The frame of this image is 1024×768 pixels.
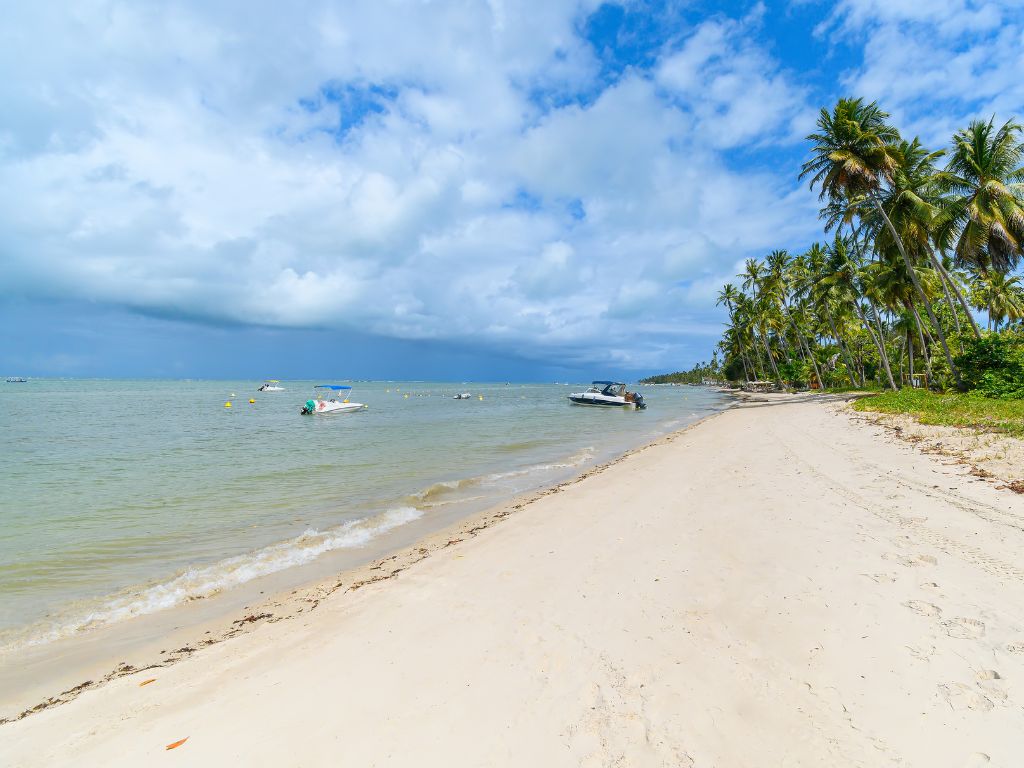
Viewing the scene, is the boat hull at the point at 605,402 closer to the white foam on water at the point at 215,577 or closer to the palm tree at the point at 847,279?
the palm tree at the point at 847,279

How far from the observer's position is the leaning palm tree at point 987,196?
20.3 m

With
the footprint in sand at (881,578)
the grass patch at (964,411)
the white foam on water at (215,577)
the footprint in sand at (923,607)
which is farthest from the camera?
the grass patch at (964,411)

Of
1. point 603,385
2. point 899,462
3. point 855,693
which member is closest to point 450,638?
point 855,693

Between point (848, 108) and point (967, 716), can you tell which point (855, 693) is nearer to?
point (967, 716)

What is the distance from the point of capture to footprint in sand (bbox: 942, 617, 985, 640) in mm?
3595

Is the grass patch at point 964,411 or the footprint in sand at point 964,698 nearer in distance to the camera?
the footprint in sand at point 964,698

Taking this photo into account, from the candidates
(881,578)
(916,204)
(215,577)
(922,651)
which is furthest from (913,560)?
(916,204)

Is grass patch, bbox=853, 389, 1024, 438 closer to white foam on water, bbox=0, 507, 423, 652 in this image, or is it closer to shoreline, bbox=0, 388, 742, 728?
shoreline, bbox=0, 388, 742, 728

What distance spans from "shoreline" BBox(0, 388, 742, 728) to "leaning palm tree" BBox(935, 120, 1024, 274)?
2761 centimetres

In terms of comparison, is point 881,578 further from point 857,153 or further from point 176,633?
point 857,153

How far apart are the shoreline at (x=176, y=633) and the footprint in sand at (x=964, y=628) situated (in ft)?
19.6

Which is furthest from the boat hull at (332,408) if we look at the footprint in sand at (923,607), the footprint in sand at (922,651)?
the footprint in sand at (922,651)

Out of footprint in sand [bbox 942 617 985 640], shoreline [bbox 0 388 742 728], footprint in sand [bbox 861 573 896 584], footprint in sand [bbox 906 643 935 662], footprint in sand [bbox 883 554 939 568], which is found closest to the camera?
footprint in sand [bbox 906 643 935 662]

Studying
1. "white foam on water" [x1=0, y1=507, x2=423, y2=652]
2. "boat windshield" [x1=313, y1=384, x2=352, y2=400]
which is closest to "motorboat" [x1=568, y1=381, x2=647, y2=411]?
"boat windshield" [x1=313, y1=384, x2=352, y2=400]
